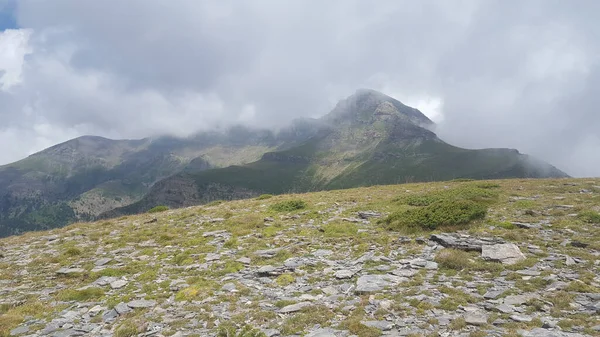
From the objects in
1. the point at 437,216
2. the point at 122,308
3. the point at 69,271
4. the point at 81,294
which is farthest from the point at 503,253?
the point at 69,271

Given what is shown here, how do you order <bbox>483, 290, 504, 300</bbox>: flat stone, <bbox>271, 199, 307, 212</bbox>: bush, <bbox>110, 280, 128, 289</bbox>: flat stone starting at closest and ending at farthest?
<bbox>483, 290, 504, 300</bbox>: flat stone
<bbox>110, 280, 128, 289</bbox>: flat stone
<bbox>271, 199, 307, 212</bbox>: bush

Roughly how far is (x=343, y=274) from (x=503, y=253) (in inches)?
289

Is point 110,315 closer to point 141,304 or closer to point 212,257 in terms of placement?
point 141,304

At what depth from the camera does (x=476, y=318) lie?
32.5 ft

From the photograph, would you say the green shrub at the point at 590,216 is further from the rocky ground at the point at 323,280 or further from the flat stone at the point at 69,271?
the flat stone at the point at 69,271

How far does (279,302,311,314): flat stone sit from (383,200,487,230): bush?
11246 millimetres

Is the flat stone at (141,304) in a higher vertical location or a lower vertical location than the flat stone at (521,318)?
lower

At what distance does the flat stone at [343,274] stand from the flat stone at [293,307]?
2782 millimetres

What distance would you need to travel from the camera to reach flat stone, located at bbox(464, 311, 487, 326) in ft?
31.7

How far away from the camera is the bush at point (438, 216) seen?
21094mm

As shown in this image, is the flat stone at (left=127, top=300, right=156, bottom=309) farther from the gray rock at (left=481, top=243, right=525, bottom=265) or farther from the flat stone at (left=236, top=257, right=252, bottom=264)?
the gray rock at (left=481, top=243, right=525, bottom=265)

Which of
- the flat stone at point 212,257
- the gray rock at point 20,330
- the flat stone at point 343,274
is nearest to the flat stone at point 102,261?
the flat stone at point 212,257

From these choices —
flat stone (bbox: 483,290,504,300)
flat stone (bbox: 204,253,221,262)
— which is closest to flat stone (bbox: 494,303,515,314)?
flat stone (bbox: 483,290,504,300)

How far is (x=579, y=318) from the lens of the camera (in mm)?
9477
